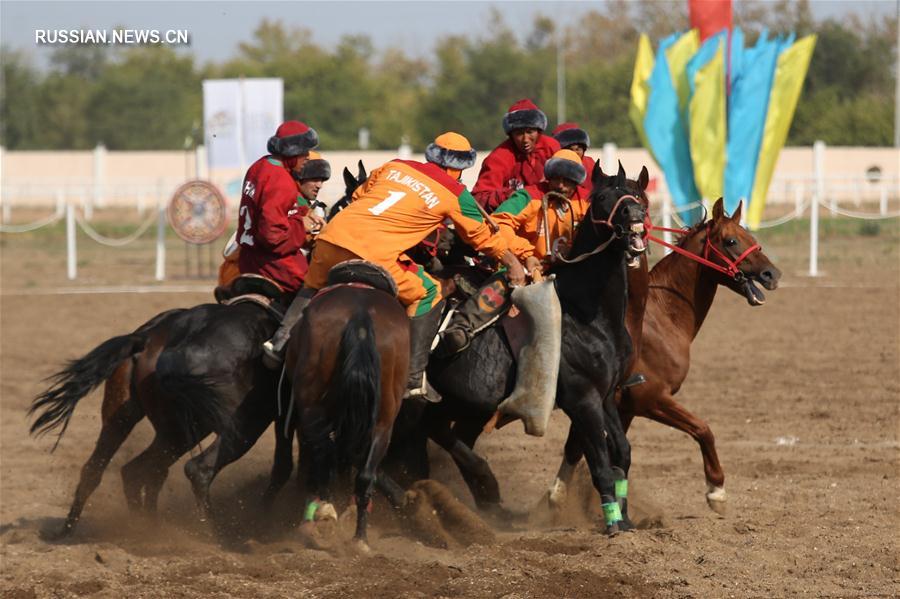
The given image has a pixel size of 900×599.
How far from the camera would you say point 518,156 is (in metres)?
8.48

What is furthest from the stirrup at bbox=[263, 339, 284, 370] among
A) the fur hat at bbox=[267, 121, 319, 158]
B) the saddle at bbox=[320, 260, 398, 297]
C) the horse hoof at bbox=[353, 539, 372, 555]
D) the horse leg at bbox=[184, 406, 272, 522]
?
the fur hat at bbox=[267, 121, 319, 158]

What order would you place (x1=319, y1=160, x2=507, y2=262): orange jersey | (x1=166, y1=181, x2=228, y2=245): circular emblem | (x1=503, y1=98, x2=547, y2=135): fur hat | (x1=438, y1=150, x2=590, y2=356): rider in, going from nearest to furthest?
(x1=319, y1=160, x2=507, y2=262): orange jersey, (x1=438, y1=150, x2=590, y2=356): rider, (x1=503, y1=98, x2=547, y2=135): fur hat, (x1=166, y1=181, x2=228, y2=245): circular emblem

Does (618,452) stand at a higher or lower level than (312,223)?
lower

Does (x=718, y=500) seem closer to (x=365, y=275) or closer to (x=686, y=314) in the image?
(x=686, y=314)

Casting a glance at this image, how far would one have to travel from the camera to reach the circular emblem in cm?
1789

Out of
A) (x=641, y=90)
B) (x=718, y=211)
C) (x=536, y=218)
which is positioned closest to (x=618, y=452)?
(x=536, y=218)

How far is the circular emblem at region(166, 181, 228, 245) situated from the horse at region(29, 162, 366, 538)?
35.4ft

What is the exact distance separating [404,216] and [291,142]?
3.53 ft

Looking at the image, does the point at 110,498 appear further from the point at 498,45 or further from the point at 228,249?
the point at 498,45

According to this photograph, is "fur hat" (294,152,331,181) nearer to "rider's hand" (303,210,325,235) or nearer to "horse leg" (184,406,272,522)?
"rider's hand" (303,210,325,235)

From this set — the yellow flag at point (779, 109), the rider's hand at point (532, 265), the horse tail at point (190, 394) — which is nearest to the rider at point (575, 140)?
the rider's hand at point (532, 265)

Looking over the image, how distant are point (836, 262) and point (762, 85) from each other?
4.02m

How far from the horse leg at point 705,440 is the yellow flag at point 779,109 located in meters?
16.2

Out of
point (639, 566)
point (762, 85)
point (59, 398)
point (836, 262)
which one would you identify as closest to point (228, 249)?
point (59, 398)
